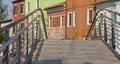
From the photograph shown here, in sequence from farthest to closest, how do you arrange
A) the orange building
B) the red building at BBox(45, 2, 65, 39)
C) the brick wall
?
the red building at BBox(45, 2, 65, 39) → the brick wall → the orange building

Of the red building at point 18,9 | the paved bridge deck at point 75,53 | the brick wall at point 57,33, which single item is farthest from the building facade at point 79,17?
the paved bridge deck at point 75,53

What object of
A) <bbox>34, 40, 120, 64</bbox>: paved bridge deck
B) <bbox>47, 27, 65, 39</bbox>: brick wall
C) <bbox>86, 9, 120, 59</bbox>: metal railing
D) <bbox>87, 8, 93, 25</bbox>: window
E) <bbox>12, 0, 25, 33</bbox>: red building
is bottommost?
<bbox>47, 27, 65, 39</bbox>: brick wall

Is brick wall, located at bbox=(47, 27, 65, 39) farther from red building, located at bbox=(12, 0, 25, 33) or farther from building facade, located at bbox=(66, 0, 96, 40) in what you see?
red building, located at bbox=(12, 0, 25, 33)

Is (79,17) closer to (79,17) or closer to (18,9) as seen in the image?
(79,17)

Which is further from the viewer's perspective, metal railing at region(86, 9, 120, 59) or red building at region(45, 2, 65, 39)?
red building at region(45, 2, 65, 39)

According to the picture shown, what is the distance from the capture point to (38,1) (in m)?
54.5

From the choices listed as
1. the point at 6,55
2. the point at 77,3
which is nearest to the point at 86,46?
the point at 6,55

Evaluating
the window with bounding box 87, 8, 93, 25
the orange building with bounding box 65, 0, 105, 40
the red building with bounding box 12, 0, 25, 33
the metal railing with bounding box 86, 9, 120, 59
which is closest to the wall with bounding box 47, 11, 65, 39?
the orange building with bounding box 65, 0, 105, 40

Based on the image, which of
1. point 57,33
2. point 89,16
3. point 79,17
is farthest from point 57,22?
point 89,16

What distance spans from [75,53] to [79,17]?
90.4ft

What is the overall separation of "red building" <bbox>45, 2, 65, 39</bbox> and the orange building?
38.7 inches

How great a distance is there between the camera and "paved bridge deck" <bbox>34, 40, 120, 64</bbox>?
1004 centimetres

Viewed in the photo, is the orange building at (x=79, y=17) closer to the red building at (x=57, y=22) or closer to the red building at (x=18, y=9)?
the red building at (x=57, y=22)

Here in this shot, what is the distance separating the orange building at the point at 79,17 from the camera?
3659 cm
